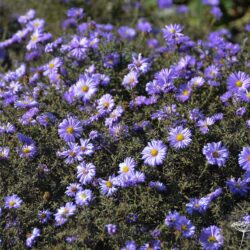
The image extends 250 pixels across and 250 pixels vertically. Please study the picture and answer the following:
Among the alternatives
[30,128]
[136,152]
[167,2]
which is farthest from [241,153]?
[167,2]

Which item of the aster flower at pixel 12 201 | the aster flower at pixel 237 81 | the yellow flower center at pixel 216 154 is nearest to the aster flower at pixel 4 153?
the aster flower at pixel 12 201

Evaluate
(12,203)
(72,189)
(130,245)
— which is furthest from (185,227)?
(12,203)

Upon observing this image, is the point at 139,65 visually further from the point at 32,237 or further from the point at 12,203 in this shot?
the point at 32,237

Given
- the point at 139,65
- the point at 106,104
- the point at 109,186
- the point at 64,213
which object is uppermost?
the point at 139,65

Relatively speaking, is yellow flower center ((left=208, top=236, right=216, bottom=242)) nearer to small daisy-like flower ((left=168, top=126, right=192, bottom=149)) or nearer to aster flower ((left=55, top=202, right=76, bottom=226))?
small daisy-like flower ((left=168, top=126, right=192, bottom=149))

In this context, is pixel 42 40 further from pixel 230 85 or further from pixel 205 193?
pixel 205 193

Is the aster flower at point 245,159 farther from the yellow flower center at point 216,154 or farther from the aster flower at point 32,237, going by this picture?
the aster flower at point 32,237

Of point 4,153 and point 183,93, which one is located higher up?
point 183,93
